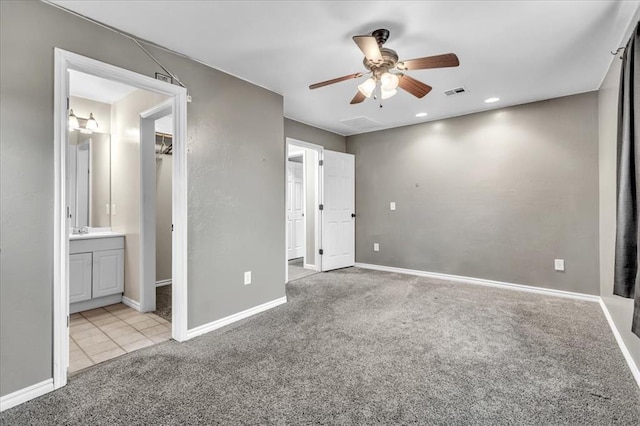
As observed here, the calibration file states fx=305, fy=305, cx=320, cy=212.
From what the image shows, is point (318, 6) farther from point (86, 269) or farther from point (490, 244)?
point (490, 244)

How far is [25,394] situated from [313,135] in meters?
4.26

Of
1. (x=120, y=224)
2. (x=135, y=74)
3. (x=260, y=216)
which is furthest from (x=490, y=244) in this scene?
(x=120, y=224)

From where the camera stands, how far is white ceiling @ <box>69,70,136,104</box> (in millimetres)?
2967

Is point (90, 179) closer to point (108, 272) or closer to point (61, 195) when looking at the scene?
point (108, 272)

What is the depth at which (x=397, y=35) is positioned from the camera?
230 cm

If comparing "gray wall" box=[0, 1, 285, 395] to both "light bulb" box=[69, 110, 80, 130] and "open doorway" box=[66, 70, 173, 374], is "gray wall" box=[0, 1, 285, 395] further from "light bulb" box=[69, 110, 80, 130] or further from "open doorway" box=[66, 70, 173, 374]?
"light bulb" box=[69, 110, 80, 130]

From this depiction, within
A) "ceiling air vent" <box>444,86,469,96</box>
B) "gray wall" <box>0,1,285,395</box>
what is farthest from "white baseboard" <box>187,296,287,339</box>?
"ceiling air vent" <box>444,86,469,96</box>

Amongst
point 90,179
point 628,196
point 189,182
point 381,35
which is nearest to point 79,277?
point 90,179

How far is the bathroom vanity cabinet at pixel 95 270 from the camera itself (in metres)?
3.19

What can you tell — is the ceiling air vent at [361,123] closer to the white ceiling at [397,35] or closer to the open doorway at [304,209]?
the open doorway at [304,209]

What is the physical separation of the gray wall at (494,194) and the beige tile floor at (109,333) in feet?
11.7

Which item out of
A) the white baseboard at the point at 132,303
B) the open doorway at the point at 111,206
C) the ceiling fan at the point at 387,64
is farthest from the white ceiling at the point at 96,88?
the ceiling fan at the point at 387,64

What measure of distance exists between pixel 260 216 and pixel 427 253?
2803 millimetres

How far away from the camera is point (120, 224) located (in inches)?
142
